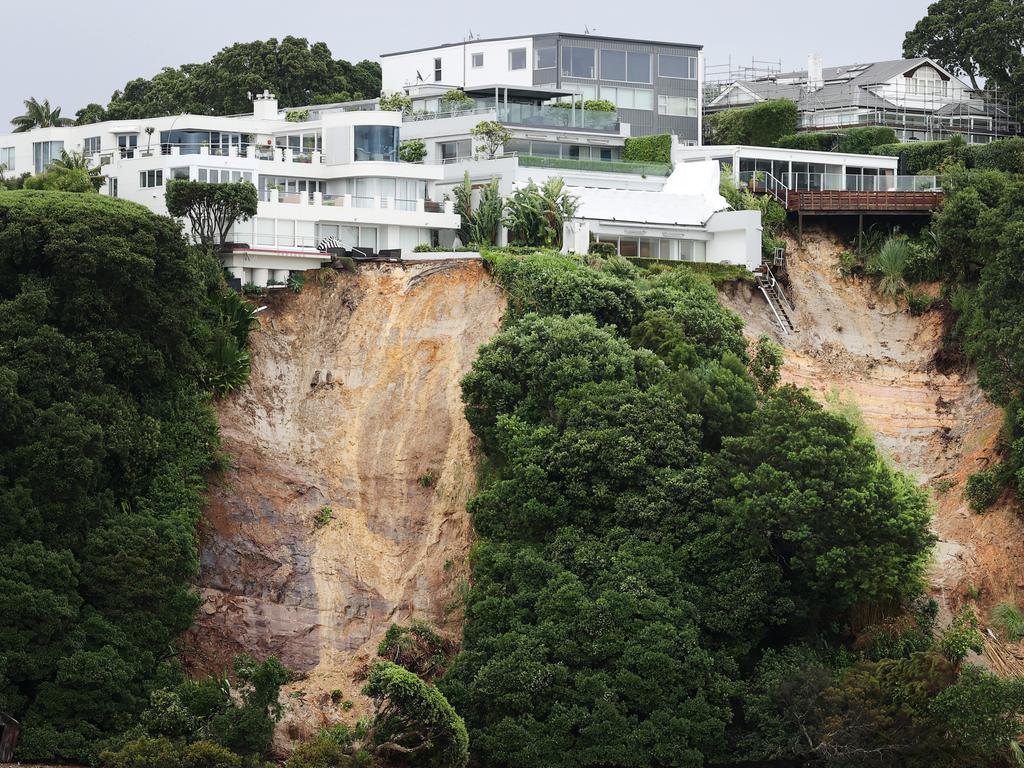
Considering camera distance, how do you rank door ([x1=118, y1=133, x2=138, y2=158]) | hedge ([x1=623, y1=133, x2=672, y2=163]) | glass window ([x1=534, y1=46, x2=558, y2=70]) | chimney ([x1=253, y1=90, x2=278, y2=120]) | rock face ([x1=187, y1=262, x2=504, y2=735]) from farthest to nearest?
1. glass window ([x1=534, y1=46, x2=558, y2=70])
2. hedge ([x1=623, y1=133, x2=672, y2=163])
3. chimney ([x1=253, y1=90, x2=278, y2=120])
4. door ([x1=118, y1=133, x2=138, y2=158])
5. rock face ([x1=187, y1=262, x2=504, y2=735])

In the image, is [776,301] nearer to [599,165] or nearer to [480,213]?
[599,165]

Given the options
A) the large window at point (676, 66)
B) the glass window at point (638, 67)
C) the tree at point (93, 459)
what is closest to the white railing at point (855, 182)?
the large window at point (676, 66)

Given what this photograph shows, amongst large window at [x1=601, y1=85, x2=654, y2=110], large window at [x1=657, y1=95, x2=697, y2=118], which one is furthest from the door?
large window at [x1=657, y1=95, x2=697, y2=118]

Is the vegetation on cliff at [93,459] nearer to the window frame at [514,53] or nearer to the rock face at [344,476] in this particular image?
the rock face at [344,476]

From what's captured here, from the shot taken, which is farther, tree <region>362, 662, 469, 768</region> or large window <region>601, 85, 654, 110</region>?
large window <region>601, 85, 654, 110</region>

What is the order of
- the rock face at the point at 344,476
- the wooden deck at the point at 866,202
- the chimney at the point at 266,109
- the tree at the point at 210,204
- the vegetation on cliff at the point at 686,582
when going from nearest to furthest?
the vegetation on cliff at the point at 686,582
the rock face at the point at 344,476
the tree at the point at 210,204
the wooden deck at the point at 866,202
the chimney at the point at 266,109

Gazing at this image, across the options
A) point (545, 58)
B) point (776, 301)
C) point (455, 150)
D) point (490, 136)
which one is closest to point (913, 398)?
point (776, 301)

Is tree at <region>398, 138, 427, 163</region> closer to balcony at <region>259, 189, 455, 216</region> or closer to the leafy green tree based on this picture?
balcony at <region>259, 189, 455, 216</region>
